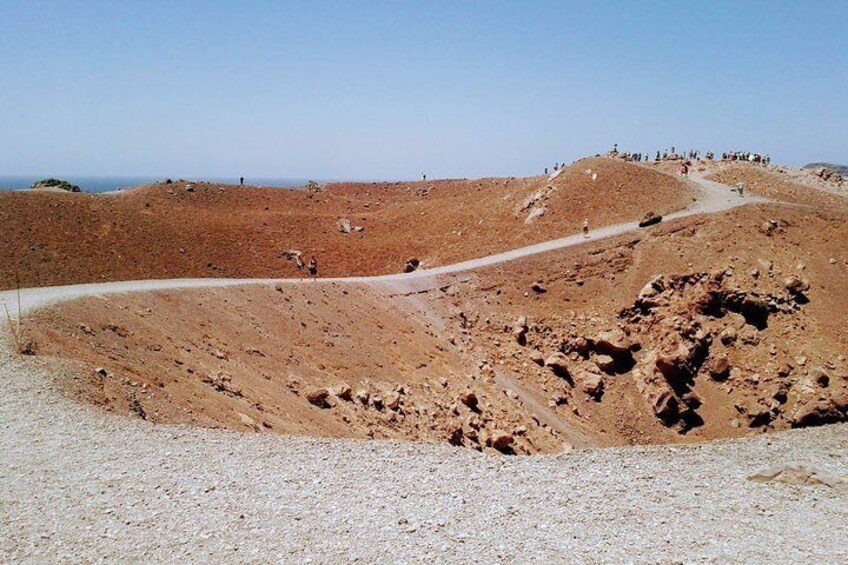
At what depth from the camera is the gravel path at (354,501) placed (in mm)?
8242

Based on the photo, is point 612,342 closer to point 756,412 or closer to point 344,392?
point 756,412

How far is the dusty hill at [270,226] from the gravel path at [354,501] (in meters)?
18.1

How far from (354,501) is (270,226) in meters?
31.5

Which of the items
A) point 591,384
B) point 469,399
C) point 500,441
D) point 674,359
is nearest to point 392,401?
point 469,399

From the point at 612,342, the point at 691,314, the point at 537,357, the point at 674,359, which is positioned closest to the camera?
the point at 674,359

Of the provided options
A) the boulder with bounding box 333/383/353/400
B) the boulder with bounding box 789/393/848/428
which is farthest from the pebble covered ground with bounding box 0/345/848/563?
the boulder with bounding box 789/393/848/428

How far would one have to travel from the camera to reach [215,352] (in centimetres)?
1812

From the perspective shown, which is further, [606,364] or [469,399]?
[606,364]

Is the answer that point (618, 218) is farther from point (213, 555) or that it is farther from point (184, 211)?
point (213, 555)

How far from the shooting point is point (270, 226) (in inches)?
1533

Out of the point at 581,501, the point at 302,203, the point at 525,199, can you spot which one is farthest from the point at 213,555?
the point at 302,203

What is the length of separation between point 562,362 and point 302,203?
98.3 feet

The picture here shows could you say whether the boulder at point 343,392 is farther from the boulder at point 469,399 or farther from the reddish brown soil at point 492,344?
the boulder at point 469,399

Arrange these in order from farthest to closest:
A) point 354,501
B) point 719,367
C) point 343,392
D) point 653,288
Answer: point 653,288, point 719,367, point 343,392, point 354,501
